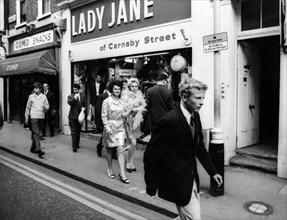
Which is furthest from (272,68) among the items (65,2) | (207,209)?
(65,2)

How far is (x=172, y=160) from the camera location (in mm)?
2525

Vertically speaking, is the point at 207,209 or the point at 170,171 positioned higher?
the point at 170,171

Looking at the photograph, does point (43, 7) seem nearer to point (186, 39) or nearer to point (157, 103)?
point (186, 39)

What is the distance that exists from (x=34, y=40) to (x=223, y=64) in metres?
10.7

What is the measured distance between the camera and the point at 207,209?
167 inches

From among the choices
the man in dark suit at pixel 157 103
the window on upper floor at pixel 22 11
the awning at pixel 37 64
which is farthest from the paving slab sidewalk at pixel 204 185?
the window on upper floor at pixel 22 11

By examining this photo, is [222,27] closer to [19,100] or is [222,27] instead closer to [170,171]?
[170,171]

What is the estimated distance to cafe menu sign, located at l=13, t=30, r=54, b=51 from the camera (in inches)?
500

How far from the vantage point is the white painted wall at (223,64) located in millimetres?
6668

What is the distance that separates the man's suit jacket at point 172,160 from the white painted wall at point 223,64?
4.39 metres

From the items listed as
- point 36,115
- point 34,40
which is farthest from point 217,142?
point 34,40

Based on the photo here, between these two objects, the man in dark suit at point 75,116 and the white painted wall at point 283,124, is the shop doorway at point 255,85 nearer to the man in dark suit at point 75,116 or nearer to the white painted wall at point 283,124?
the white painted wall at point 283,124

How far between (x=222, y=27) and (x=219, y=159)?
3568 millimetres

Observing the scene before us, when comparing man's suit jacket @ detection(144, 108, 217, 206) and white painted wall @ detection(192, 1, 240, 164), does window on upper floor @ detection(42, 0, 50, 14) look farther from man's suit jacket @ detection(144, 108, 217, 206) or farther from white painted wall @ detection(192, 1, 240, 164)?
man's suit jacket @ detection(144, 108, 217, 206)
